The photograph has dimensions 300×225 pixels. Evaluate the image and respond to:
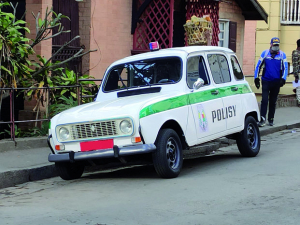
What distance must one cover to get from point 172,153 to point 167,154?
172 mm

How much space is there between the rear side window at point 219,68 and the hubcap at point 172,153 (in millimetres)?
1766

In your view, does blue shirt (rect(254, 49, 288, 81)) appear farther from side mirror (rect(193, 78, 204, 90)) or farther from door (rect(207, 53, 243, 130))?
side mirror (rect(193, 78, 204, 90))

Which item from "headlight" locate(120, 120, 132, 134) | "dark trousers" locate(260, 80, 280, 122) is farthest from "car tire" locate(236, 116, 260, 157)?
"dark trousers" locate(260, 80, 280, 122)

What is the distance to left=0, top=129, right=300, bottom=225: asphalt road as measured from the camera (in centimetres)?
646

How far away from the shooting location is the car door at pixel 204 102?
9508 millimetres

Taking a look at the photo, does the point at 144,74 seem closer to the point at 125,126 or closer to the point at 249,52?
the point at 125,126

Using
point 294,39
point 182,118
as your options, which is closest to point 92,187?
point 182,118

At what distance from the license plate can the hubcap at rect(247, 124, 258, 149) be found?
313 centimetres

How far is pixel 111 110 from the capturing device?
8648 mm

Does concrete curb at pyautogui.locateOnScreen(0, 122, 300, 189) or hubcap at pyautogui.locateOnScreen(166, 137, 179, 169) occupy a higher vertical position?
hubcap at pyautogui.locateOnScreen(166, 137, 179, 169)

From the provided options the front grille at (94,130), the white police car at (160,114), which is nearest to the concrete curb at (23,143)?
the white police car at (160,114)

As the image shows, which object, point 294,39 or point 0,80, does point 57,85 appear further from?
point 294,39

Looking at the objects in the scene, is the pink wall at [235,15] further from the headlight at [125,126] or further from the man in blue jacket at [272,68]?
the headlight at [125,126]

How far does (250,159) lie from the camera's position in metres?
10.6
